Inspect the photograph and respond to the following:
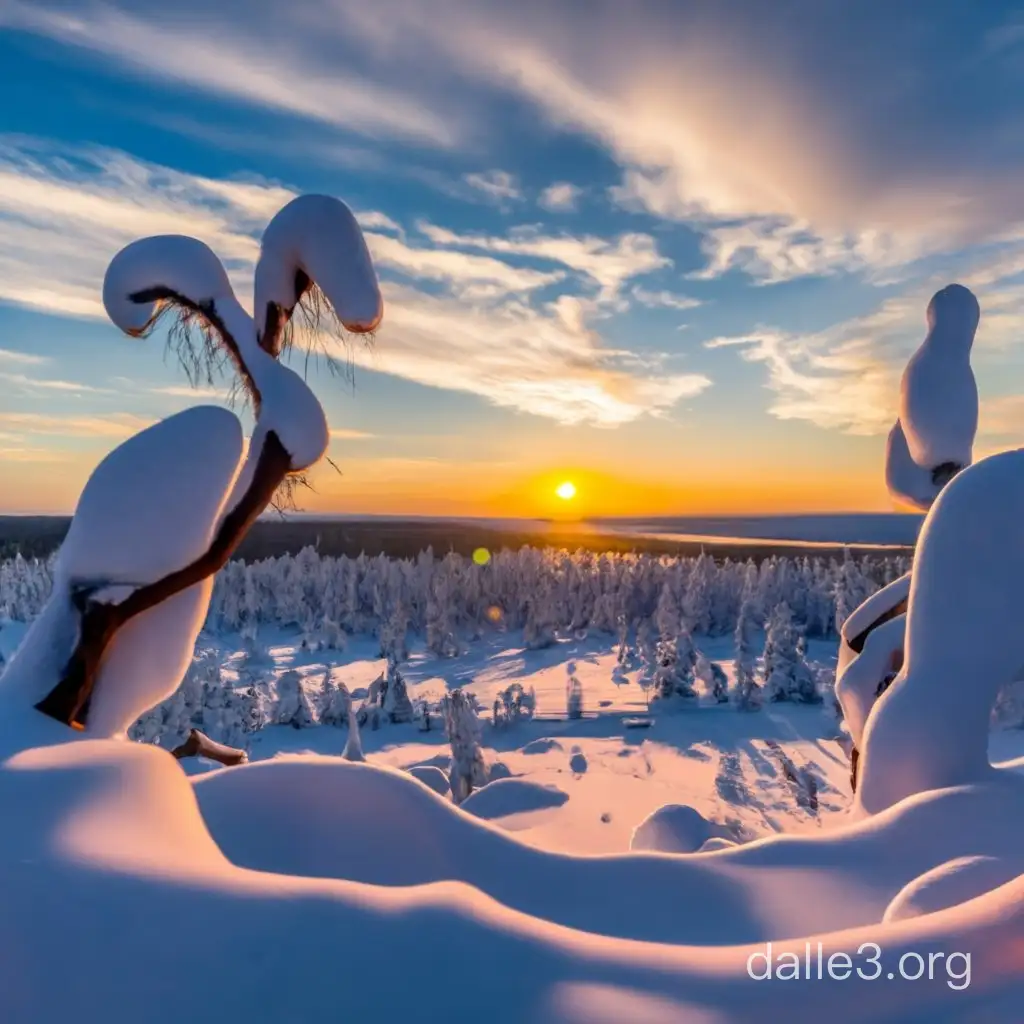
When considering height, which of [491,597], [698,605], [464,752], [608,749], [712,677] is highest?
[698,605]

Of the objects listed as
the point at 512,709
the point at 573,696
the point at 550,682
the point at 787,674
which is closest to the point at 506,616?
the point at 550,682

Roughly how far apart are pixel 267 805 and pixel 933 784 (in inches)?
186

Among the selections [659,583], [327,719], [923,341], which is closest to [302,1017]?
[923,341]

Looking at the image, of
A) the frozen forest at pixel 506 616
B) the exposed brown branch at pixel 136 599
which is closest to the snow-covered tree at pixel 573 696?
the frozen forest at pixel 506 616

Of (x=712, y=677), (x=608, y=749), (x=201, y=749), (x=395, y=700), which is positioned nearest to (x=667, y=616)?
(x=712, y=677)

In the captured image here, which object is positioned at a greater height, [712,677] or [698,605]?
[698,605]

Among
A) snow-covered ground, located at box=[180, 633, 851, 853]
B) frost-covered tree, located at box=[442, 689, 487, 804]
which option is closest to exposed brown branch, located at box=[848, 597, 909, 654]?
snow-covered ground, located at box=[180, 633, 851, 853]

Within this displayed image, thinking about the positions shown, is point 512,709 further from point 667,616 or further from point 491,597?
point 491,597

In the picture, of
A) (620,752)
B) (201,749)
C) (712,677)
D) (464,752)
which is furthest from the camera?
(712,677)

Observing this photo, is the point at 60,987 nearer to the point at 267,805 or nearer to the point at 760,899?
the point at 267,805

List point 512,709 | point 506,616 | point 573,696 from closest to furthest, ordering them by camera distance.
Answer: point 512,709, point 573,696, point 506,616

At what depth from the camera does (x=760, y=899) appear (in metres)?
3.36

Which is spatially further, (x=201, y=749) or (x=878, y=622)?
(x=878, y=622)

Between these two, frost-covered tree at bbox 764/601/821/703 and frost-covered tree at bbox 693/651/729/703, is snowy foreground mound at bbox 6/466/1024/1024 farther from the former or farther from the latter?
frost-covered tree at bbox 764/601/821/703
